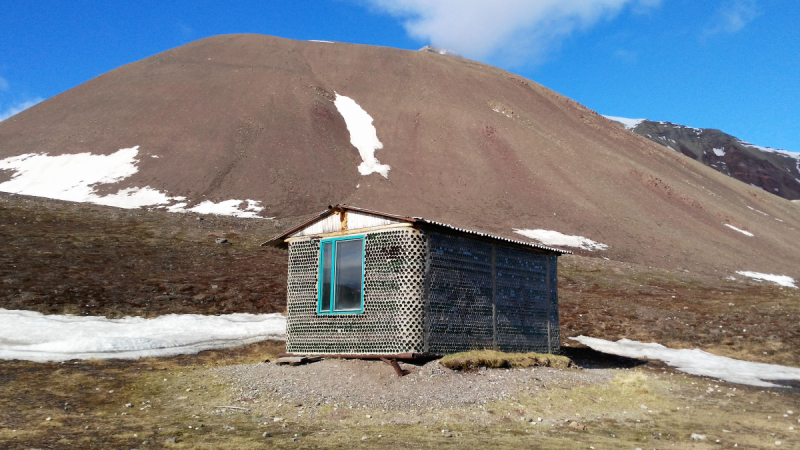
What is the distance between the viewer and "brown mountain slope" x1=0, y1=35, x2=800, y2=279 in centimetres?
5319

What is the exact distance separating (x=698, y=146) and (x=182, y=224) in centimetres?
14183

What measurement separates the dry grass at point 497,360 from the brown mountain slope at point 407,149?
100 ft

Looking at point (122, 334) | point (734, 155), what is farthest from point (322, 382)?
point (734, 155)

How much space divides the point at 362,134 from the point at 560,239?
25025mm

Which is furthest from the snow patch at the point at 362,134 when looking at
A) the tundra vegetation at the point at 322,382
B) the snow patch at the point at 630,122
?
the snow patch at the point at 630,122

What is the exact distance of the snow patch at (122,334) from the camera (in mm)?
18062

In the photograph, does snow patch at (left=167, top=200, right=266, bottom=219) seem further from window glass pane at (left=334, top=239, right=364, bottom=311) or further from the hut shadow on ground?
window glass pane at (left=334, top=239, right=364, bottom=311)

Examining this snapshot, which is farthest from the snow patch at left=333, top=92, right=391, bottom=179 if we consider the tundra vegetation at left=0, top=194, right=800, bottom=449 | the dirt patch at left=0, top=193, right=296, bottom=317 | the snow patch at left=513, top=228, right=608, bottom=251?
the tundra vegetation at left=0, top=194, right=800, bottom=449

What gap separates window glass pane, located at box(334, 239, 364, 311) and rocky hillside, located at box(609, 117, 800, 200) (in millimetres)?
134733

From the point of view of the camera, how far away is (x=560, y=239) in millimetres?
48750

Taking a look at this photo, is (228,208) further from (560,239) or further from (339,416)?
(339,416)

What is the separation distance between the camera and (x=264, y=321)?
24.1 m

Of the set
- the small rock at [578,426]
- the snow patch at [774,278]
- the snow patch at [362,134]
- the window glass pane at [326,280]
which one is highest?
the snow patch at [362,134]

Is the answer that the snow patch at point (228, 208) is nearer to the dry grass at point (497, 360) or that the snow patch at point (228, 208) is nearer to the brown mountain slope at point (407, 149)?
the brown mountain slope at point (407, 149)
